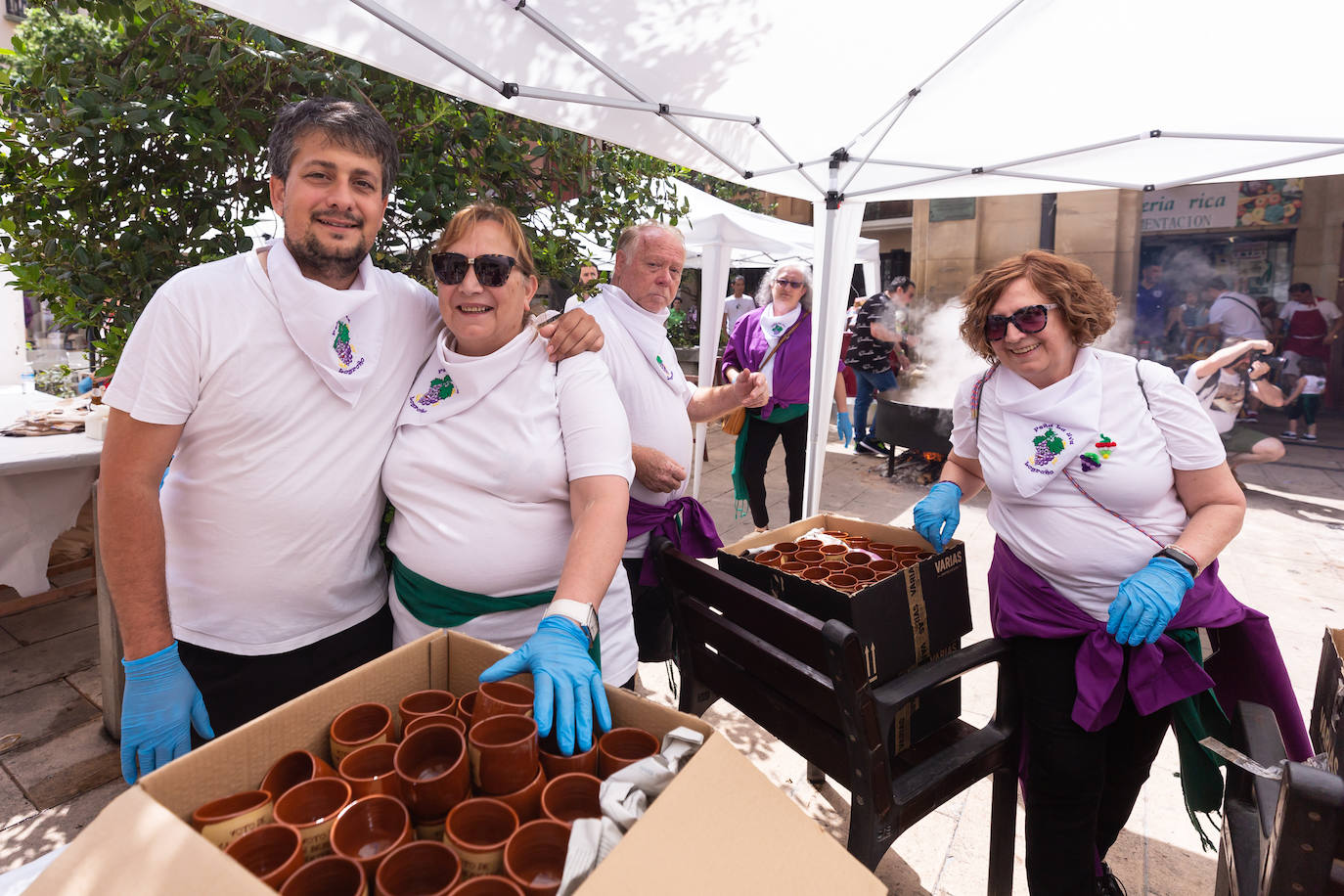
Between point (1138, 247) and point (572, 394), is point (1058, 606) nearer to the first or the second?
point (572, 394)

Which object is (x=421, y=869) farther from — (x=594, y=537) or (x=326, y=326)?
(x=326, y=326)

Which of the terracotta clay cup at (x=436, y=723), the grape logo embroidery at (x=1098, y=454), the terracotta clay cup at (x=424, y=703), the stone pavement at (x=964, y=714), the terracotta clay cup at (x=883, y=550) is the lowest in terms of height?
the stone pavement at (x=964, y=714)

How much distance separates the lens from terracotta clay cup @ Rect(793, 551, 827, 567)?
7.46 ft

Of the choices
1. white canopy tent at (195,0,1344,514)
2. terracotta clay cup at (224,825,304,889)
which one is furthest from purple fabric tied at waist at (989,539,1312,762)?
white canopy tent at (195,0,1344,514)

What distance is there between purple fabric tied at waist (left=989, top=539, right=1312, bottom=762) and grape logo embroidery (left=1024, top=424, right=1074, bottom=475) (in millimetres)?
322

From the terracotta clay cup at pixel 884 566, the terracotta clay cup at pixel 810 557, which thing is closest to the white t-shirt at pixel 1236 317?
the terracotta clay cup at pixel 884 566

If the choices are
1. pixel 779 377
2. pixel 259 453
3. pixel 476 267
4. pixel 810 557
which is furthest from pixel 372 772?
pixel 779 377

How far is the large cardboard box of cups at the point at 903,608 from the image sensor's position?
192 cm

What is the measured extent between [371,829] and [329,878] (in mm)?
121

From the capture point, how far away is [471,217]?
1819mm

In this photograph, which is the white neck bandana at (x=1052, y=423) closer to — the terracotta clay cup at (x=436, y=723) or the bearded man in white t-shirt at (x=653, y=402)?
the bearded man in white t-shirt at (x=653, y=402)

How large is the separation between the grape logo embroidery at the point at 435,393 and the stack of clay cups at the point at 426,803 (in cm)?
76

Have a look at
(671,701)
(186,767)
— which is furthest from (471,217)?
(671,701)

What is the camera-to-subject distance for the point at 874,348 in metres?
8.64
